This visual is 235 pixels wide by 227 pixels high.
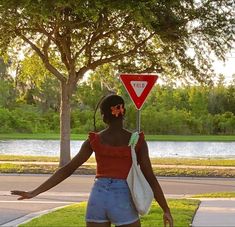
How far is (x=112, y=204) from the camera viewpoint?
501 centimetres

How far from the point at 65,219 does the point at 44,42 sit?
1474 cm

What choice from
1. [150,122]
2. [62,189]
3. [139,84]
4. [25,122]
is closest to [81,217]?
[139,84]

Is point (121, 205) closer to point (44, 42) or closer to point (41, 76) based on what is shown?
point (44, 42)

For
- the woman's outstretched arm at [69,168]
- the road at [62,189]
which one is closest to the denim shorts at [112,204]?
the woman's outstretched arm at [69,168]

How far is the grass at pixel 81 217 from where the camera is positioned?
9797 mm

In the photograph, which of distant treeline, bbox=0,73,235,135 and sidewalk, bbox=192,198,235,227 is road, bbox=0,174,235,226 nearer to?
sidewalk, bbox=192,198,235,227

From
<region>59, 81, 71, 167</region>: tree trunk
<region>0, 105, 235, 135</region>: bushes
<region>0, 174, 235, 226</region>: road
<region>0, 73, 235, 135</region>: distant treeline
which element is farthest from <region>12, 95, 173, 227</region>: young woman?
<region>0, 105, 235, 135</region>: bushes

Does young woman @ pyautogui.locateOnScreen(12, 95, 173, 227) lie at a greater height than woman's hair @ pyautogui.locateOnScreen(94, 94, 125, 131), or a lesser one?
lesser

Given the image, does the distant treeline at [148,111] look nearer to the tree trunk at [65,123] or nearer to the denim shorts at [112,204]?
the tree trunk at [65,123]

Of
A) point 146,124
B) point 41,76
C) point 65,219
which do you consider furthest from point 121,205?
point 146,124

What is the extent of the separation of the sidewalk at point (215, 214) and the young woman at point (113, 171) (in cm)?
480

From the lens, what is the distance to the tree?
66.4 ft

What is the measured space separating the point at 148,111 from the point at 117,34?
3752cm

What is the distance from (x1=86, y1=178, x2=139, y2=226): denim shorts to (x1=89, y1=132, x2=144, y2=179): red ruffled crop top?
0.17 feet
